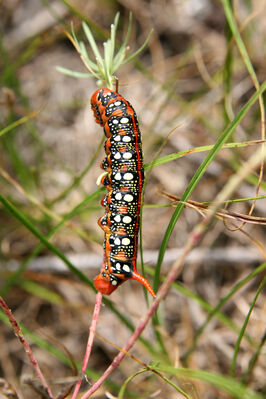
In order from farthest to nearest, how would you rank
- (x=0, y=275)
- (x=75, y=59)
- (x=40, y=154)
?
(x=75, y=59) < (x=40, y=154) < (x=0, y=275)

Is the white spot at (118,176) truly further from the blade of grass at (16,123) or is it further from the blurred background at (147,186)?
the blurred background at (147,186)

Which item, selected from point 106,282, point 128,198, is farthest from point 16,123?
point 106,282

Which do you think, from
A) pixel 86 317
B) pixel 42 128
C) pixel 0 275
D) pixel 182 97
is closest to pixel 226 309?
pixel 86 317

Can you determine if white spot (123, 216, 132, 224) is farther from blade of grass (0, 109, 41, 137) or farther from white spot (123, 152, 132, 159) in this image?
blade of grass (0, 109, 41, 137)

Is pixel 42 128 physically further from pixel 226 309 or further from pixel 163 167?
pixel 226 309

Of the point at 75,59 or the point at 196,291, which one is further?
the point at 75,59

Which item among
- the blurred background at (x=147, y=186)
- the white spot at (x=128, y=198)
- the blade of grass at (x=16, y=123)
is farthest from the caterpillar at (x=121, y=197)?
the blurred background at (x=147, y=186)

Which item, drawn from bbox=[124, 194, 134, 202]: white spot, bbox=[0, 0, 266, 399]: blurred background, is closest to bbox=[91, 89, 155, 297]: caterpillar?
bbox=[124, 194, 134, 202]: white spot
